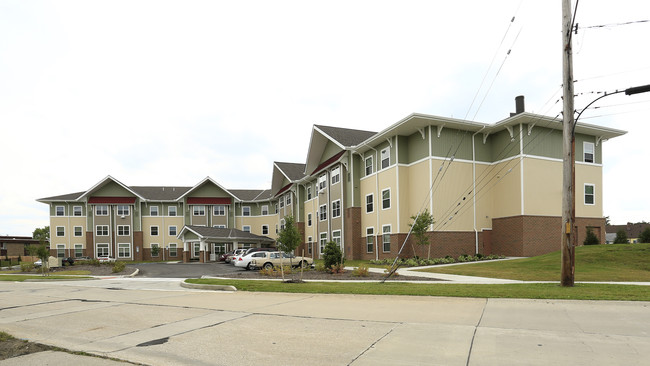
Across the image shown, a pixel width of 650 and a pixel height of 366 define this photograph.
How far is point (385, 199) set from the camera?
34.3 m

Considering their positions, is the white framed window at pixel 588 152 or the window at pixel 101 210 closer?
the white framed window at pixel 588 152

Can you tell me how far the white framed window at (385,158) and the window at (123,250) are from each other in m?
42.8

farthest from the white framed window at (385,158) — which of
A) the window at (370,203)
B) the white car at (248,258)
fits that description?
the white car at (248,258)

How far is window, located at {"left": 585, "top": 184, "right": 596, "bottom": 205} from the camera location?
33.2m

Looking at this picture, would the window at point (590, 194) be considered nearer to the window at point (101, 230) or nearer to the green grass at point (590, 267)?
the green grass at point (590, 267)

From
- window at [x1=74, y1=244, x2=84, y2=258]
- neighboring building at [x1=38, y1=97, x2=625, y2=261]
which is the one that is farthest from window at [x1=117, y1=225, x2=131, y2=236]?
neighboring building at [x1=38, y1=97, x2=625, y2=261]

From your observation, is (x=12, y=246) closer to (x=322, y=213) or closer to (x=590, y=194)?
(x=322, y=213)

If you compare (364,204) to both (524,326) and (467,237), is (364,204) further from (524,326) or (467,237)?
(524,326)

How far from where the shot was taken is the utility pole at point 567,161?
45.9 feet

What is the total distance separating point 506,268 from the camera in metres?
23.3

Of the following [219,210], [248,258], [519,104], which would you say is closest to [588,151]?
[519,104]

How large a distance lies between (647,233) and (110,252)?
59917 millimetres

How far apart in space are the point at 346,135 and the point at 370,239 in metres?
10.5

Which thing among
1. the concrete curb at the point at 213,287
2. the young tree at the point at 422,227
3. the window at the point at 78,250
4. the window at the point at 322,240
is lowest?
the window at the point at 78,250
